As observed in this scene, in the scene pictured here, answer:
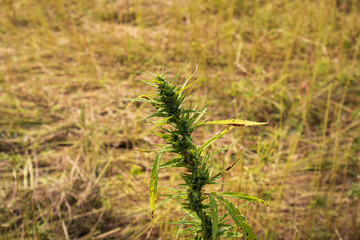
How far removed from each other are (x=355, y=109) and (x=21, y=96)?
3226mm

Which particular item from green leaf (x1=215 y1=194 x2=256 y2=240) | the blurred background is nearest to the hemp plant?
green leaf (x1=215 y1=194 x2=256 y2=240)

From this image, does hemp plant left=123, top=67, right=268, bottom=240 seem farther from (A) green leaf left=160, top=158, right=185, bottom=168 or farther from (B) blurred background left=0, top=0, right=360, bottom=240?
(B) blurred background left=0, top=0, right=360, bottom=240

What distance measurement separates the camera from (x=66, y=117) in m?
2.76

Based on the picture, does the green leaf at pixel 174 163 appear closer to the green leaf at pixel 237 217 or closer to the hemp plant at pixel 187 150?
the hemp plant at pixel 187 150

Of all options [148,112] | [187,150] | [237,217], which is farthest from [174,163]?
Result: [148,112]

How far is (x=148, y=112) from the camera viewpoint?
8.78ft

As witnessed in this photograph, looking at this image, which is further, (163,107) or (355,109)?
(355,109)

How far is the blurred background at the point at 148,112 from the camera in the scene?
5.97ft

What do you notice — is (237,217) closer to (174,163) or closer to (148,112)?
(174,163)

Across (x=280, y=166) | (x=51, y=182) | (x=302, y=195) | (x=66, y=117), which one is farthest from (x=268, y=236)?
(x=66, y=117)

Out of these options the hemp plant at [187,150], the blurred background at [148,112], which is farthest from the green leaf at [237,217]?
the blurred background at [148,112]

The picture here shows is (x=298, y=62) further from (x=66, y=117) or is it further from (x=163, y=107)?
(x=163, y=107)

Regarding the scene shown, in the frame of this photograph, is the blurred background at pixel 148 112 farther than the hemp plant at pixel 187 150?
Yes

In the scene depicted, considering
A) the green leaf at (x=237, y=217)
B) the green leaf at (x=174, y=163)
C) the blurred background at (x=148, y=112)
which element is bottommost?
the blurred background at (x=148, y=112)
